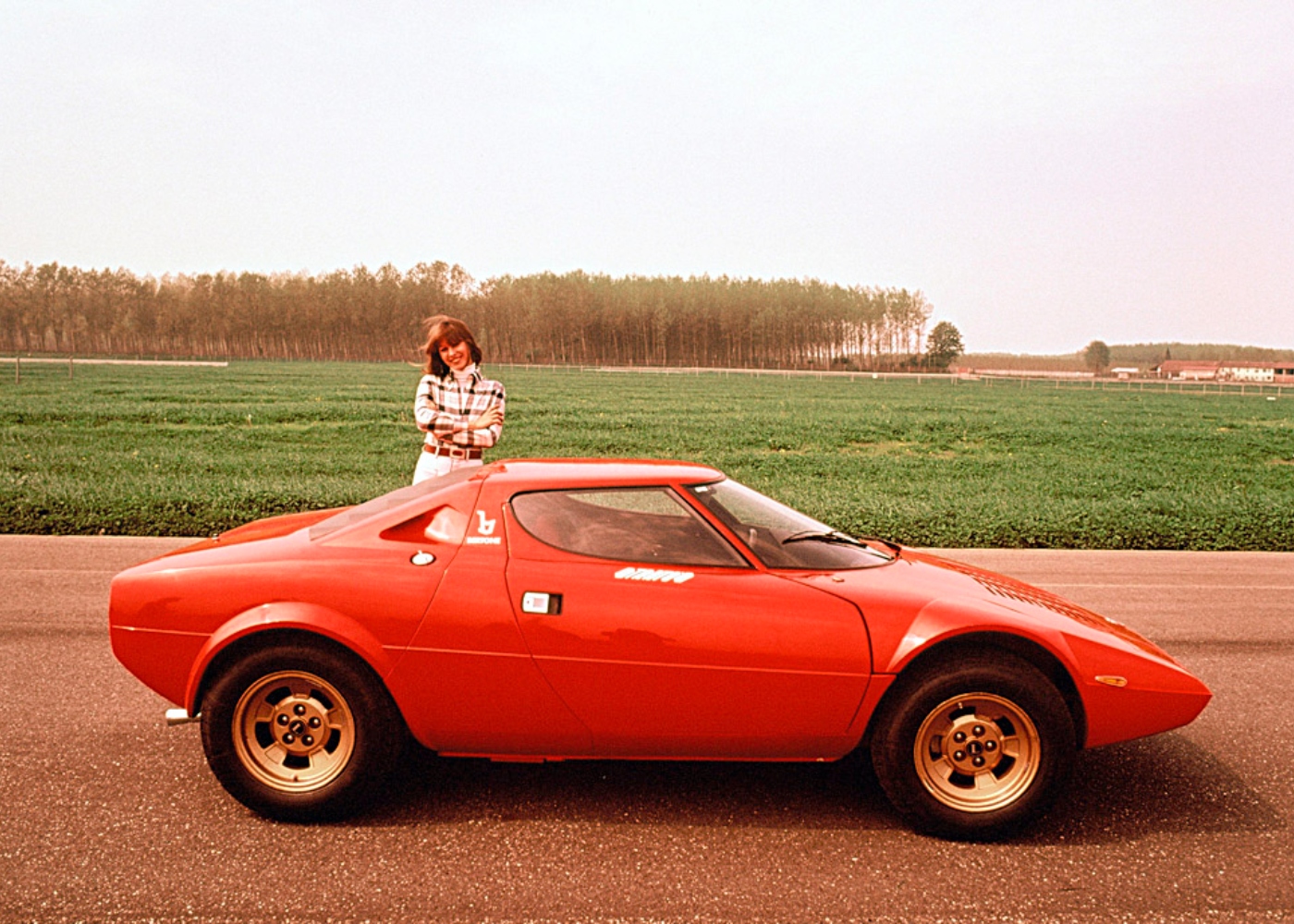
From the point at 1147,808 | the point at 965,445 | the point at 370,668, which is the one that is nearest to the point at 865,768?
the point at 1147,808

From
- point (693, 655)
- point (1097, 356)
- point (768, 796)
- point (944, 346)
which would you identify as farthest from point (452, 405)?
point (1097, 356)

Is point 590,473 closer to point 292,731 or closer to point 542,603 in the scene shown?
point 542,603

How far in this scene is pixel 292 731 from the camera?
11.2 ft

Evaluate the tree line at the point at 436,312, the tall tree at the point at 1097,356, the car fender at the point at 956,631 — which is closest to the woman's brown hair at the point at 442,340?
the car fender at the point at 956,631

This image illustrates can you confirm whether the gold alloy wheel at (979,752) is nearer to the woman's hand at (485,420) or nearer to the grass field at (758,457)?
the woman's hand at (485,420)

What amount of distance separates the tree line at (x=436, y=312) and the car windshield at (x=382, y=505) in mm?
120918

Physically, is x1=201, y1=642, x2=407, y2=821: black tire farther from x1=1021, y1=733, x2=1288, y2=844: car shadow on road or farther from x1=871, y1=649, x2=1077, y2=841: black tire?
Result: x1=1021, y1=733, x2=1288, y2=844: car shadow on road

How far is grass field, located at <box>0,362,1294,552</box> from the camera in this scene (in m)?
10.5

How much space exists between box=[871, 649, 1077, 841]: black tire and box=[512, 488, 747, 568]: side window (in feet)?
2.65

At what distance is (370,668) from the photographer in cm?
339

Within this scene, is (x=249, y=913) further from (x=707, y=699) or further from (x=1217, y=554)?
(x=1217, y=554)

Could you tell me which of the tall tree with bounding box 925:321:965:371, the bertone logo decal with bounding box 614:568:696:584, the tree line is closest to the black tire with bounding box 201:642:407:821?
the bertone logo decal with bounding box 614:568:696:584

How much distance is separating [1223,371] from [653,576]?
168 meters

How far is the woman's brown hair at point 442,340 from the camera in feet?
18.0
